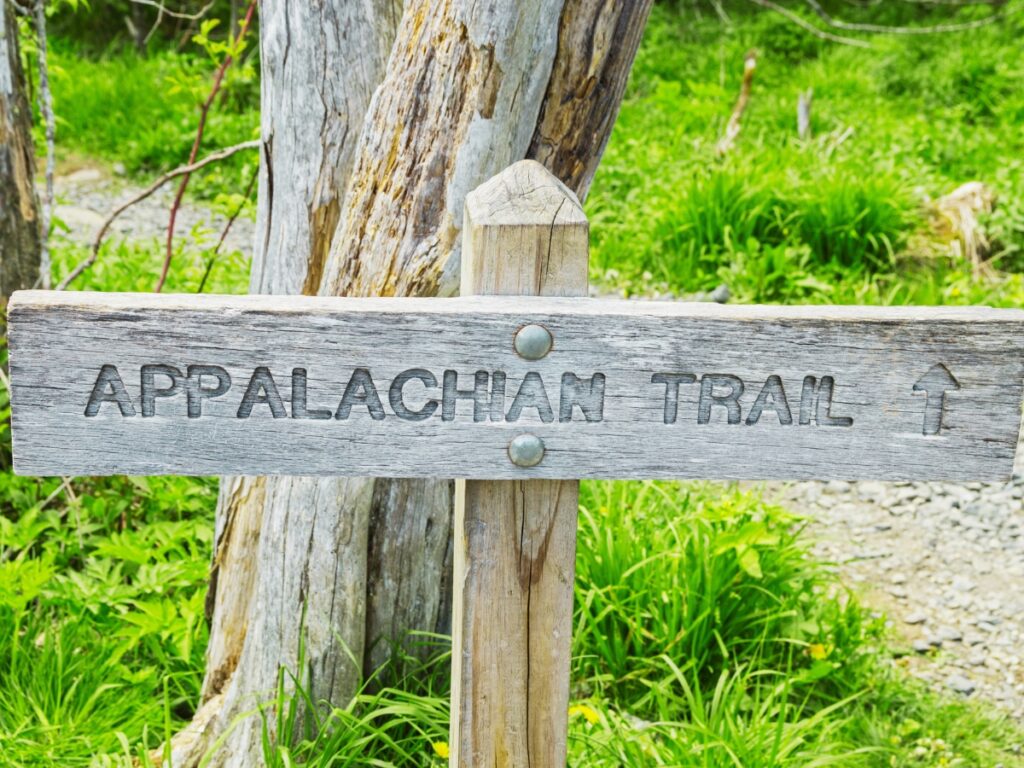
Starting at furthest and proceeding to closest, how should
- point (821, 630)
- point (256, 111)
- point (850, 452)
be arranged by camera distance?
point (256, 111), point (821, 630), point (850, 452)

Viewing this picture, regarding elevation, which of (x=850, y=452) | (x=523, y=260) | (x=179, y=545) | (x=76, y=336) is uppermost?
(x=523, y=260)

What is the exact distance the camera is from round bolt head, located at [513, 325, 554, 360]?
1384 mm

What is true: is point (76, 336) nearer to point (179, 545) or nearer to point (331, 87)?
point (331, 87)

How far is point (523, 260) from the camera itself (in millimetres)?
1444

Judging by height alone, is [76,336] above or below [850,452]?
above

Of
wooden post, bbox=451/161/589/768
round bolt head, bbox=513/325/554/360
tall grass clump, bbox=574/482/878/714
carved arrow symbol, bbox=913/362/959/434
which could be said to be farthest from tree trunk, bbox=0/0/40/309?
carved arrow symbol, bbox=913/362/959/434

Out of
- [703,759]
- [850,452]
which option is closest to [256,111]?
[703,759]

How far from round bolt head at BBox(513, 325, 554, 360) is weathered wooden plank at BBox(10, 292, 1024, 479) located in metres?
0.01

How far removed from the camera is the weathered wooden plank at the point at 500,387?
137 cm

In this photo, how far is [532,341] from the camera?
138 cm

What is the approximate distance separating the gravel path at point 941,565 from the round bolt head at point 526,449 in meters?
2.37

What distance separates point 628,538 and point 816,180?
12.8 ft

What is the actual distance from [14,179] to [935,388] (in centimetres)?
302

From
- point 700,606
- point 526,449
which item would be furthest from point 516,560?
point 700,606
